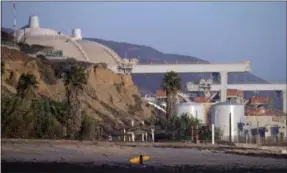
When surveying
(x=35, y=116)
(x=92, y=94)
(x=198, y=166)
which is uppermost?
(x=92, y=94)

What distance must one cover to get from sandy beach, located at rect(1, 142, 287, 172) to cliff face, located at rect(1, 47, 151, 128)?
30134 millimetres

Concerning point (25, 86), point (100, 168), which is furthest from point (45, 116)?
point (100, 168)

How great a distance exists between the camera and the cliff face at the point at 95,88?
70938 mm

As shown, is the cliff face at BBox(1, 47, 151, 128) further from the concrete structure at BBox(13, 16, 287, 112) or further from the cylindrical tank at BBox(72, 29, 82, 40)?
the cylindrical tank at BBox(72, 29, 82, 40)

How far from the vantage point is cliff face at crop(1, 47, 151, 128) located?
7094 cm

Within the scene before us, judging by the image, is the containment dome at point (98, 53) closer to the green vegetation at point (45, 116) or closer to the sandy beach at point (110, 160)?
the green vegetation at point (45, 116)

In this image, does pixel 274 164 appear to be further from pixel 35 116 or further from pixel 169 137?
pixel 169 137

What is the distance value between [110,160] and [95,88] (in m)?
62.6

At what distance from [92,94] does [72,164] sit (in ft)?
204

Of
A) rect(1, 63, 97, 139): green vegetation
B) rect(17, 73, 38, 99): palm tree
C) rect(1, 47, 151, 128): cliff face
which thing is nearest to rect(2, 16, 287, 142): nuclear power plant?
rect(1, 47, 151, 128): cliff face

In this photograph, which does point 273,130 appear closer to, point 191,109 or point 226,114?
point 226,114

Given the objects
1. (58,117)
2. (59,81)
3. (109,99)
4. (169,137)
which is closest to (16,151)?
(58,117)

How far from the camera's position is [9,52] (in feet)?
255

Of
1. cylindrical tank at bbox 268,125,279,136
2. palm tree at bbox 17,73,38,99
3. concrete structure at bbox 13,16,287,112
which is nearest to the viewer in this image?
palm tree at bbox 17,73,38,99
